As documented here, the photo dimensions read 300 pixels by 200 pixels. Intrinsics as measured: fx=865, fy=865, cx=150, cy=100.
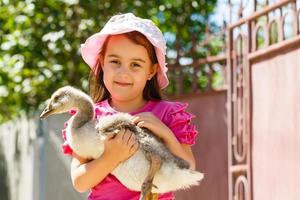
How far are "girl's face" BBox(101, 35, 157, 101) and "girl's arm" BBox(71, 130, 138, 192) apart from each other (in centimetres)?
25

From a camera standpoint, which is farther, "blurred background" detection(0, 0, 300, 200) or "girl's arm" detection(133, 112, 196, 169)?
"blurred background" detection(0, 0, 300, 200)

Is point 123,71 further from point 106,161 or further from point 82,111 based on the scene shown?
point 106,161

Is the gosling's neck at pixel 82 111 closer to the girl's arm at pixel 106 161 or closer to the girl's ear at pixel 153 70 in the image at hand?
the girl's arm at pixel 106 161

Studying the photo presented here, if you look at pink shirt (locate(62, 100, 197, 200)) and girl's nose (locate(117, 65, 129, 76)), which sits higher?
girl's nose (locate(117, 65, 129, 76))

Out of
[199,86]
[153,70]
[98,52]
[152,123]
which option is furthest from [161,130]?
[199,86]

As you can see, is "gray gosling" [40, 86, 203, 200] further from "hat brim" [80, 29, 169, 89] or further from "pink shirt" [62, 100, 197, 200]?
"hat brim" [80, 29, 169, 89]

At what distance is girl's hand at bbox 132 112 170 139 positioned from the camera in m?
3.41

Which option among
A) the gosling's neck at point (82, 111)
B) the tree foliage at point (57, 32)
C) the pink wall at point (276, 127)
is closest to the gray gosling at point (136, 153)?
the gosling's neck at point (82, 111)

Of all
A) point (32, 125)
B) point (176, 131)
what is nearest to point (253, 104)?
point (176, 131)

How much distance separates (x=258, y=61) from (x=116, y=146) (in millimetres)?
2637

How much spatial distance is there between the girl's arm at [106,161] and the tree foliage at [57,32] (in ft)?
15.5

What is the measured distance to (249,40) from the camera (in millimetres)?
6047

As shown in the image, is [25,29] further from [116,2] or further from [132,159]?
[132,159]

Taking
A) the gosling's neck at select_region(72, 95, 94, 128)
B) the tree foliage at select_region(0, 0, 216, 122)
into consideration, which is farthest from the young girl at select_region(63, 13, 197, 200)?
the tree foliage at select_region(0, 0, 216, 122)
